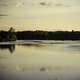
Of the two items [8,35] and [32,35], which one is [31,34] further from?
[8,35]

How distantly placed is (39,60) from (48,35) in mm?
154

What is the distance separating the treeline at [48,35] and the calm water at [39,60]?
0.08 feet

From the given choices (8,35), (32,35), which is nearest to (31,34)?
(32,35)

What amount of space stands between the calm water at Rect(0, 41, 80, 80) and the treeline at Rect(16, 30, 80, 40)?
0.08ft

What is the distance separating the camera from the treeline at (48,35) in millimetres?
3609

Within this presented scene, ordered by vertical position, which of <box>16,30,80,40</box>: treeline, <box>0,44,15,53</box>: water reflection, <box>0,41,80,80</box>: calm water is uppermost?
<box>16,30,80,40</box>: treeline

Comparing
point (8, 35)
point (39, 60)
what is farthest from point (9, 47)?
point (39, 60)

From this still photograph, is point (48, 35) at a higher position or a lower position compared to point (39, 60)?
higher

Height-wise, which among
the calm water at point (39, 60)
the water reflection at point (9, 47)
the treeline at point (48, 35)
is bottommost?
the calm water at point (39, 60)

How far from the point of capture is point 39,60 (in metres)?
3.61

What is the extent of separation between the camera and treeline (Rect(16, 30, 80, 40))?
3.61 m

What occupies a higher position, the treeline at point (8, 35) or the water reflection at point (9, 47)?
the treeline at point (8, 35)

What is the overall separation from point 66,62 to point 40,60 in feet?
0.50

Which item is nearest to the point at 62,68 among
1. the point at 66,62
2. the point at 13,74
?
the point at 66,62
